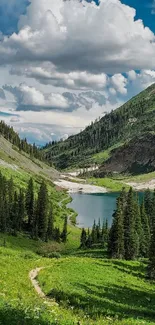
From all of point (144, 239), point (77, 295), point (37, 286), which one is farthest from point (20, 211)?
point (77, 295)

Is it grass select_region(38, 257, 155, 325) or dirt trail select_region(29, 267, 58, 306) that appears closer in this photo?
dirt trail select_region(29, 267, 58, 306)

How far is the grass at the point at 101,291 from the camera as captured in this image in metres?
26.3

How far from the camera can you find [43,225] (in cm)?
11969

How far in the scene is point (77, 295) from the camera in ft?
98.1

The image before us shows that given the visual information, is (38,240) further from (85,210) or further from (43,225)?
(85,210)

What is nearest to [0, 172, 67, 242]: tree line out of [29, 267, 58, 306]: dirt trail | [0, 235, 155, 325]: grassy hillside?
[0, 235, 155, 325]: grassy hillside

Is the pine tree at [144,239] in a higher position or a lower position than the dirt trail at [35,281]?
lower

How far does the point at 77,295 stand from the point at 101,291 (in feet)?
19.3

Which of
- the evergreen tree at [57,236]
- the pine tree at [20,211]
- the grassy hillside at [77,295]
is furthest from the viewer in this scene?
the evergreen tree at [57,236]

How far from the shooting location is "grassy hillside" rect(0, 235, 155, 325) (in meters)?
19.0

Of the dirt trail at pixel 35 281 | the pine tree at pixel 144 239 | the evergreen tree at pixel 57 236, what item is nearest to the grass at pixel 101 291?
the dirt trail at pixel 35 281

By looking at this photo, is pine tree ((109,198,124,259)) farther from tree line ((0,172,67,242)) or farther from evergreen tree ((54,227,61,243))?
evergreen tree ((54,227,61,243))

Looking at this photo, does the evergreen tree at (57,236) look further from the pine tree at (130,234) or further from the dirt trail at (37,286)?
the dirt trail at (37,286)

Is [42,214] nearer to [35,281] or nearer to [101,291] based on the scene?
[35,281]
